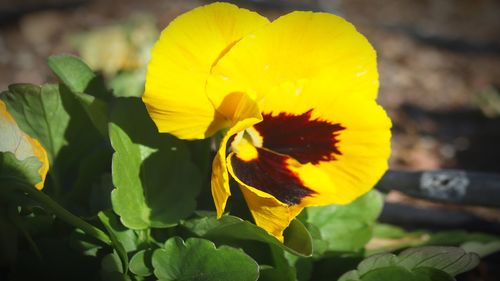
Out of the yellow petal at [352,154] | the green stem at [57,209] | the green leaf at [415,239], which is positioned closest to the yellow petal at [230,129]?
the yellow petal at [352,154]

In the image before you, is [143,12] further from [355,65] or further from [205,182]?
[355,65]

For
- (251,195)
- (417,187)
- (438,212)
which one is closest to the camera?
(251,195)

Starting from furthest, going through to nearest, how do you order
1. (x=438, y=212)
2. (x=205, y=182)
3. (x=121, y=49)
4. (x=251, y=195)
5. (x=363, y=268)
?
(x=121, y=49)
(x=438, y=212)
(x=205, y=182)
(x=363, y=268)
(x=251, y=195)

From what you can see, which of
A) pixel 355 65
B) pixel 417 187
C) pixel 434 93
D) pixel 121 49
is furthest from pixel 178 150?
pixel 434 93

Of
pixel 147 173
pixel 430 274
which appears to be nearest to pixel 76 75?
pixel 147 173

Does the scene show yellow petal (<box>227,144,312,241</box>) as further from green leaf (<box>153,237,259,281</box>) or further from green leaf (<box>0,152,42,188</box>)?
green leaf (<box>0,152,42,188</box>)

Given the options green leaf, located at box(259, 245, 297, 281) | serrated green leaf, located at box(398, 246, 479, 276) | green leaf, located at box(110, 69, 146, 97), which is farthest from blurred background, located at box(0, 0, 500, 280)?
green leaf, located at box(259, 245, 297, 281)

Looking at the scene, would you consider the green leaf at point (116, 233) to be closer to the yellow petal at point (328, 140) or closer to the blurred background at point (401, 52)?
the yellow petal at point (328, 140)
